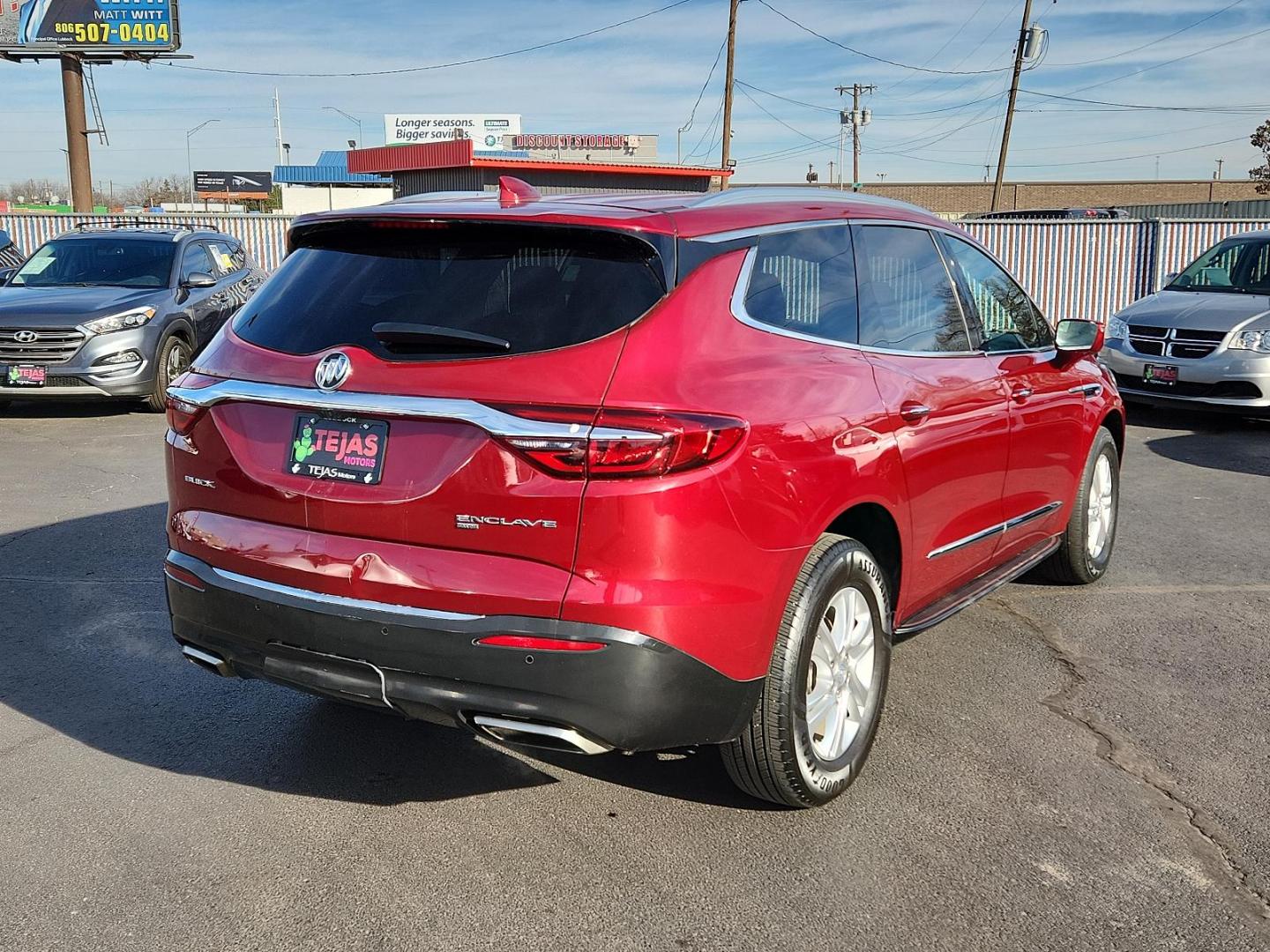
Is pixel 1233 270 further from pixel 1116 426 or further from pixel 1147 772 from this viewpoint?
pixel 1147 772

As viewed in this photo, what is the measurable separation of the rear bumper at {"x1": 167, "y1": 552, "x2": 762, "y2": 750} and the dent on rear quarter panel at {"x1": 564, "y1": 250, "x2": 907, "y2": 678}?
0.23 feet

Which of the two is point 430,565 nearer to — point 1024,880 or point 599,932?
point 599,932

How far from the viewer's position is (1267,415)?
1077cm

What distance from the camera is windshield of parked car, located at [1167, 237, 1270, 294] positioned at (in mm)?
11750

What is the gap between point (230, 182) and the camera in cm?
9725

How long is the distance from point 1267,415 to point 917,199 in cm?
6894

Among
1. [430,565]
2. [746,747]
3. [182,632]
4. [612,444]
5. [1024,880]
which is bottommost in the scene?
[1024,880]

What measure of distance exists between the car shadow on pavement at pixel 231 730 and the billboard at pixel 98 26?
127 feet

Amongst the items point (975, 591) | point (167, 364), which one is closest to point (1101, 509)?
point (975, 591)

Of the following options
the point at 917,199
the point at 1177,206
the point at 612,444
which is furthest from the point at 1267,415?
the point at 917,199

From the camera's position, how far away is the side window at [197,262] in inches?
491

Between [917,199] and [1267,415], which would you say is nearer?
[1267,415]

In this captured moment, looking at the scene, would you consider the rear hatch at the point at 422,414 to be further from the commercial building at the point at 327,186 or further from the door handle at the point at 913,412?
the commercial building at the point at 327,186

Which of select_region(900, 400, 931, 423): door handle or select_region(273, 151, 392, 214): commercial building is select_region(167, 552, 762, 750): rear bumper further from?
select_region(273, 151, 392, 214): commercial building
